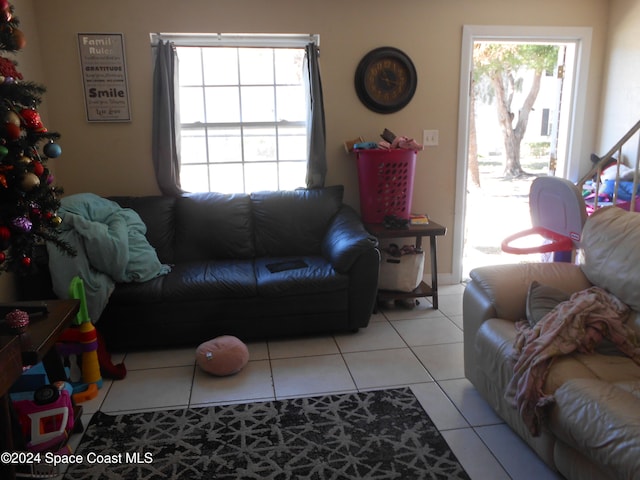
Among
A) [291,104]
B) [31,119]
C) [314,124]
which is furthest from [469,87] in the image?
[31,119]

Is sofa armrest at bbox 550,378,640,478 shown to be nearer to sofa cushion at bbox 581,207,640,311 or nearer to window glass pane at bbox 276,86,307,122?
sofa cushion at bbox 581,207,640,311

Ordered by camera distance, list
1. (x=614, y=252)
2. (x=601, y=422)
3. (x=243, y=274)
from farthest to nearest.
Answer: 1. (x=243, y=274)
2. (x=614, y=252)
3. (x=601, y=422)

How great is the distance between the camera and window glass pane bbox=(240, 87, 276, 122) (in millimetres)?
3764

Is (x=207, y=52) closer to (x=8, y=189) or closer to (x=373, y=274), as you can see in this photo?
(x=373, y=274)

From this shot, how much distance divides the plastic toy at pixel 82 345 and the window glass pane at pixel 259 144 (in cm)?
177

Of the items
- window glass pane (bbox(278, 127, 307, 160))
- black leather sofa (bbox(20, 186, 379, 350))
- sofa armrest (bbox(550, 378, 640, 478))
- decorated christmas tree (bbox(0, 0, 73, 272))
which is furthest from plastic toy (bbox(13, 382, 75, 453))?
window glass pane (bbox(278, 127, 307, 160))

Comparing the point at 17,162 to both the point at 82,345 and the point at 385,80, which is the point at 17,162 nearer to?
the point at 82,345

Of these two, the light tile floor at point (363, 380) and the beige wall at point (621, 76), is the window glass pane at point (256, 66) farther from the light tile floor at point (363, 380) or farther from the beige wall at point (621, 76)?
the beige wall at point (621, 76)

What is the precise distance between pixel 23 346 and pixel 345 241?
6.23 ft

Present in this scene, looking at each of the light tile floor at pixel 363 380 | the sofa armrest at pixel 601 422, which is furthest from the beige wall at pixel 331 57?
the sofa armrest at pixel 601 422

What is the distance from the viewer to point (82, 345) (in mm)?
2479

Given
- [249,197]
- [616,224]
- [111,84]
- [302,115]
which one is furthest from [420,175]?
[111,84]

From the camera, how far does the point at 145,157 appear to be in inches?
143

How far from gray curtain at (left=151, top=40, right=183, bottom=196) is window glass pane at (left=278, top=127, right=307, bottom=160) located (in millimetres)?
802
